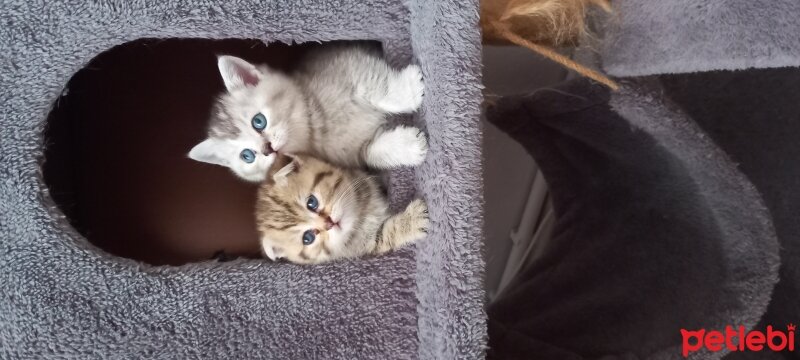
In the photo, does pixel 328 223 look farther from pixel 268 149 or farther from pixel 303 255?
pixel 268 149

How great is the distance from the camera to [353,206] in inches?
37.9

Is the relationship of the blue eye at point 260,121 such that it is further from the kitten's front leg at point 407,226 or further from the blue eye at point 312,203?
the kitten's front leg at point 407,226

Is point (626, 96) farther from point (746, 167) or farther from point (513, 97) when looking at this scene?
point (746, 167)

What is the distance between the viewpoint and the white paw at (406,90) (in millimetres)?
850

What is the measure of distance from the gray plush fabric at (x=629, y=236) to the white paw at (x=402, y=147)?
377 millimetres

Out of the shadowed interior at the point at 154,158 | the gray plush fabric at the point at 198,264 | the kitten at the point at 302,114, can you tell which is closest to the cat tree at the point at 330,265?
the gray plush fabric at the point at 198,264

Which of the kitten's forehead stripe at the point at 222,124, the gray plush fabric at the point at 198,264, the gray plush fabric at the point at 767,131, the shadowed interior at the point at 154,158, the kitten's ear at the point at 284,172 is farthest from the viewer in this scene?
the gray plush fabric at the point at 767,131

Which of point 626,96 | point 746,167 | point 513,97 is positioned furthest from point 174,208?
point 746,167

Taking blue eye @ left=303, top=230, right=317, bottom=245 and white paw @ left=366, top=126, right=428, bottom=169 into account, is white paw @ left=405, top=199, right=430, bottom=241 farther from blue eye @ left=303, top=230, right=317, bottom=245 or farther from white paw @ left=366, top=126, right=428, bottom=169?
blue eye @ left=303, top=230, right=317, bottom=245

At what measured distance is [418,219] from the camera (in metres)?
0.84


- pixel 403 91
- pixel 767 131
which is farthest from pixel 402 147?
pixel 767 131

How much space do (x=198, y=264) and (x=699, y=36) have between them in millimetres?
845

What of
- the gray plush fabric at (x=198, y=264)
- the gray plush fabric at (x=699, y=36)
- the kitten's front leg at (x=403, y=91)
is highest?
the gray plush fabric at (x=699, y=36)

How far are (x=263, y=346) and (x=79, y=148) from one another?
70cm
